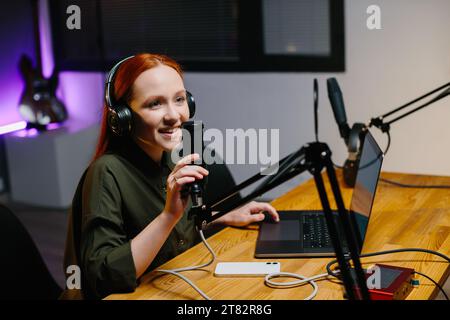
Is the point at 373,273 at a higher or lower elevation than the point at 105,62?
lower

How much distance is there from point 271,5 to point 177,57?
2.27ft

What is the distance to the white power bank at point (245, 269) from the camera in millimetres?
1426

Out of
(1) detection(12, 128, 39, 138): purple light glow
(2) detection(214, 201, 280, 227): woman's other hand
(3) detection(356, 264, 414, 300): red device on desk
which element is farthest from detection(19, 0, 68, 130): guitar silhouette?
(3) detection(356, 264, 414, 300): red device on desk

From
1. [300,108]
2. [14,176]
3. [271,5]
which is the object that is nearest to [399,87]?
[300,108]

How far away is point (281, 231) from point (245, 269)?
0.29 m

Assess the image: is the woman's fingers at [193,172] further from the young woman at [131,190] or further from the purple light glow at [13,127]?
the purple light glow at [13,127]

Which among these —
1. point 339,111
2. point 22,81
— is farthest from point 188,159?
point 22,81

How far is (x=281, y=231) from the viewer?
1.71 metres

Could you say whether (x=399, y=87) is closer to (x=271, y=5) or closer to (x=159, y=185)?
(x=271, y=5)

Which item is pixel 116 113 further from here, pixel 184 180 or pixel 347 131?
pixel 347 131

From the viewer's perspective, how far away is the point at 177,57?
13.1ft

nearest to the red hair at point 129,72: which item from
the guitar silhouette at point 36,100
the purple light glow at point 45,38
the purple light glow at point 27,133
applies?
the purple light glow at point 27,133

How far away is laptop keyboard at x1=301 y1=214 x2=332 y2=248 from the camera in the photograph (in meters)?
1.58

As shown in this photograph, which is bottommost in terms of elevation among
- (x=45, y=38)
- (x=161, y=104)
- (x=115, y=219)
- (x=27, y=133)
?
(x=27, y=133)
